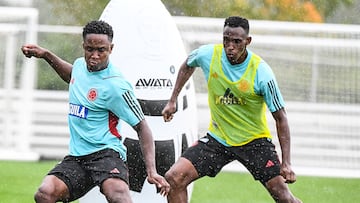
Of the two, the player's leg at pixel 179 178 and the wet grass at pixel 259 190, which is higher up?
→ the player's leg at pixel 179 178

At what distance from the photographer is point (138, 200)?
8.95 m

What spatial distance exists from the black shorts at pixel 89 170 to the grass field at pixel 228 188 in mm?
3683

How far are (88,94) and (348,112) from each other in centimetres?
829

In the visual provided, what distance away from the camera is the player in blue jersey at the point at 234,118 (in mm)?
8195

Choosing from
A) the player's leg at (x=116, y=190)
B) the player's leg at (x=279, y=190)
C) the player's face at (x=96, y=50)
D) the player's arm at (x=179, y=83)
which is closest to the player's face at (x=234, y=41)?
the player's arm at (x=179, y=83)

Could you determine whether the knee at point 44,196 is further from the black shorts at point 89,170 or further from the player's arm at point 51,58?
the player's arm at point 51,58

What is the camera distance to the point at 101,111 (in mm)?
7465

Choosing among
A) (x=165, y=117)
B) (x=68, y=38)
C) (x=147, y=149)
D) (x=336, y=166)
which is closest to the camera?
(x=147, y=149)

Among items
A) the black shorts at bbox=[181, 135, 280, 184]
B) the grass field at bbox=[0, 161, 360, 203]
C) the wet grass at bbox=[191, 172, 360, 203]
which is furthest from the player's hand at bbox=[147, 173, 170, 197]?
the wet grass at bbox=[191, 172, 360, 203]

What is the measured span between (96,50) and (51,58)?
56 cm

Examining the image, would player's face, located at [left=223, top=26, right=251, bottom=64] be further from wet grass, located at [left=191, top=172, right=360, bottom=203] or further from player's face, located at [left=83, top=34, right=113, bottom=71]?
wet grass, located at [left=191, top=172, right=360, bottom=203]

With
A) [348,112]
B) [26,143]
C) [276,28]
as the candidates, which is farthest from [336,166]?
[26,143]

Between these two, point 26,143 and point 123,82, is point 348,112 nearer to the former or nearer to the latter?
point 26,143

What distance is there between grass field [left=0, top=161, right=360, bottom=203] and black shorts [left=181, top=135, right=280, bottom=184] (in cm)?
307
